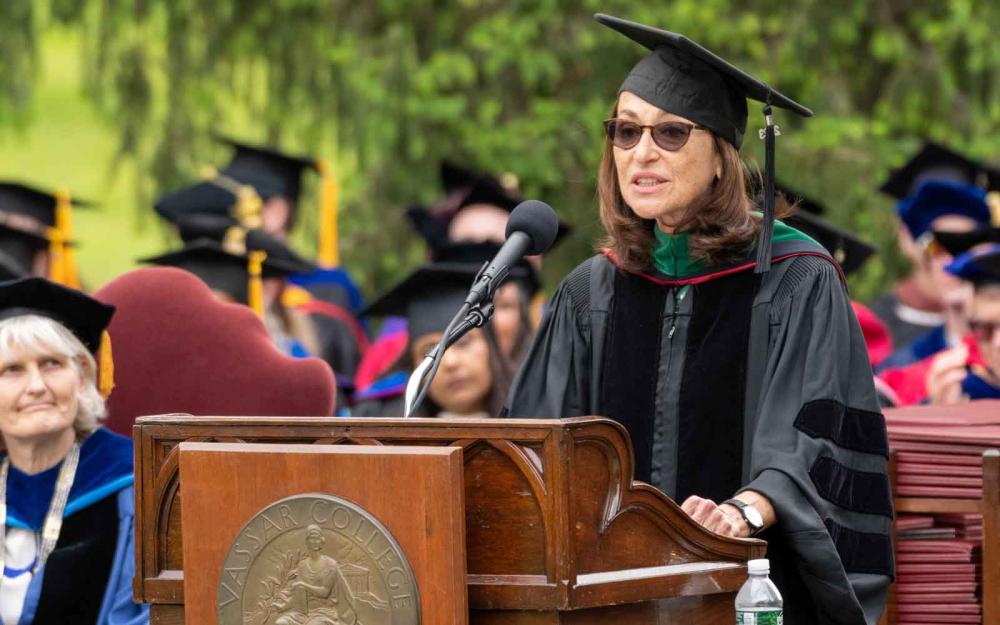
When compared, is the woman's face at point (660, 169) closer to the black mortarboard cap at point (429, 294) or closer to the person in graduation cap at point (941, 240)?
the black mortarboard cap at point (429, 294)

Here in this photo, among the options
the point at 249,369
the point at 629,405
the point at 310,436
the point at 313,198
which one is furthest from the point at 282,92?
the point at 310,436

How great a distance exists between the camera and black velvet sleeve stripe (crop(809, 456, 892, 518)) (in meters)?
3.54

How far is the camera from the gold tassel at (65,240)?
829 centimetres

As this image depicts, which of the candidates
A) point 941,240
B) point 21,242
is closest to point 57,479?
point 21,242

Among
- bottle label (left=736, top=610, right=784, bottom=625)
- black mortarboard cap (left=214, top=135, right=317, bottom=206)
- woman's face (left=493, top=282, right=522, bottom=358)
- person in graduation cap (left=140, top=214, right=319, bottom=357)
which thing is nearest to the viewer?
bottle label (left=736, top=610, right=784, bottom=625)

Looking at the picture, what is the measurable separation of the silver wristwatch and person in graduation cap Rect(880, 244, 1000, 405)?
2748mm

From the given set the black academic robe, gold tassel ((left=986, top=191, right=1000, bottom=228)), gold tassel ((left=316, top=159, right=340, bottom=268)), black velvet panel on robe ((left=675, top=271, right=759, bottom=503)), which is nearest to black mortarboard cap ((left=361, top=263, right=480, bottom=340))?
gold tassel ((left=986, top=191, right=1000, bottom=228))

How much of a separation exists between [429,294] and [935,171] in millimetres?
3212

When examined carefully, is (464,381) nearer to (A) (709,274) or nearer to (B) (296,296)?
(A) (709,274)

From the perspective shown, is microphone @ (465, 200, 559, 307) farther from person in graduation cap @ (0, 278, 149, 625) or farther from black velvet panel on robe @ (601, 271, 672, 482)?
person in graduation cap @ (0, 278, 149, 625)

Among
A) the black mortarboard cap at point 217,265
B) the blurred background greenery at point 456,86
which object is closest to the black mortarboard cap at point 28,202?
the blurred background greenery at point 456,86

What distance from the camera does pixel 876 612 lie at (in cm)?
364

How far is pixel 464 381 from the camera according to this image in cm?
651

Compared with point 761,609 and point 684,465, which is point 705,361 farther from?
point 761,609
